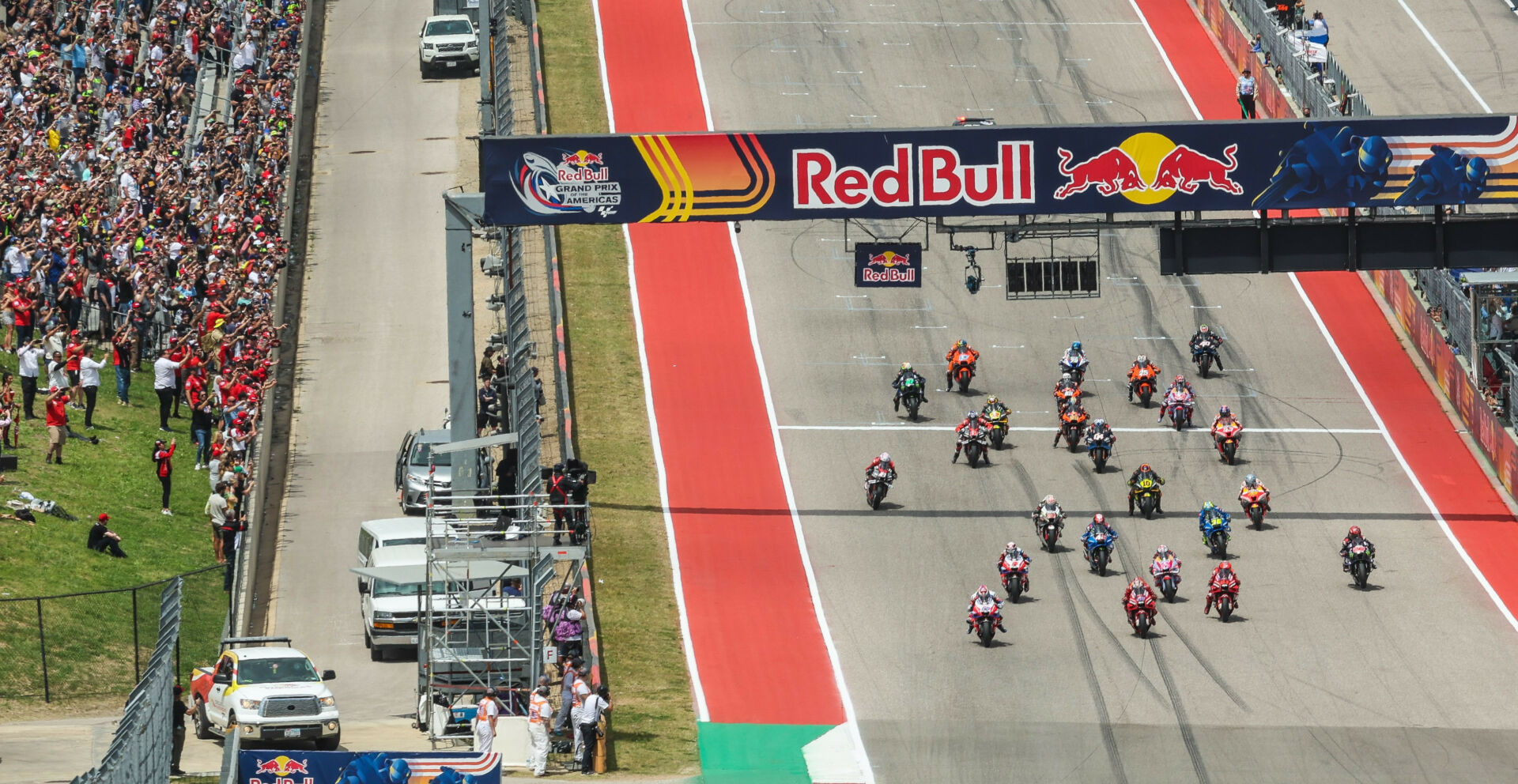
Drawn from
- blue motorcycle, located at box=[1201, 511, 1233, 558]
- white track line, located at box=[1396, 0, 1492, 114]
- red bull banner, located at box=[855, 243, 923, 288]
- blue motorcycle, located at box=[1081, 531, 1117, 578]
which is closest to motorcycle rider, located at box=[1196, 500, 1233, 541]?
blue motorcycle, located at box=[1201, 511, 1233, 558]

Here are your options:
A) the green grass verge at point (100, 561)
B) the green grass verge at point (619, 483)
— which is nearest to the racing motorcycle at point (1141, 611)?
the green grass verge at point (619, 483)

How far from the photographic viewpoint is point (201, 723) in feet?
92.9

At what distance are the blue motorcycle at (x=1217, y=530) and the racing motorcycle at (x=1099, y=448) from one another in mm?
3994

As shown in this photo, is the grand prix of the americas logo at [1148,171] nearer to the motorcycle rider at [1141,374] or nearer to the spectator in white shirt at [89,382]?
the motorcycle rider at [1141,374]

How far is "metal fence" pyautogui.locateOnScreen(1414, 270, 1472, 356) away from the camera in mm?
→ 43844

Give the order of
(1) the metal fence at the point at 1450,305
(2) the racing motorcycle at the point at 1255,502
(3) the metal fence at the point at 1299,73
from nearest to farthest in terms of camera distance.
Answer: (2) the racing motorcycle at the point at 1255,502
(1) the metal fence at the point at 1450,305
(3) the metal fence at the point at 1299,73

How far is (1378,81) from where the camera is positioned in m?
57.9

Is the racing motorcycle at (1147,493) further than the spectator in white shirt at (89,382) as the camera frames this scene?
Yes

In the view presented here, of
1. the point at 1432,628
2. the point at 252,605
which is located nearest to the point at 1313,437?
the point at 1432,628

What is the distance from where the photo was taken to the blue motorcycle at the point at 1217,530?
37.0 m

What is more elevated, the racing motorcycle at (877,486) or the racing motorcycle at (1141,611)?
the racing motorcycle at (877,486)

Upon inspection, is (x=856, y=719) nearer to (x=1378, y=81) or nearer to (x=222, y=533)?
(x=222, y=533)

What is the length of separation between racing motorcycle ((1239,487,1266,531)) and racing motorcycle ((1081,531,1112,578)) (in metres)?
3.26

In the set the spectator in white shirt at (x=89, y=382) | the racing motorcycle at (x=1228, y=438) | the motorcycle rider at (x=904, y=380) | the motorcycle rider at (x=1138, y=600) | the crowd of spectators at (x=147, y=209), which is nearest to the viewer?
the motorcycle rider at (x=1138, y=600)
